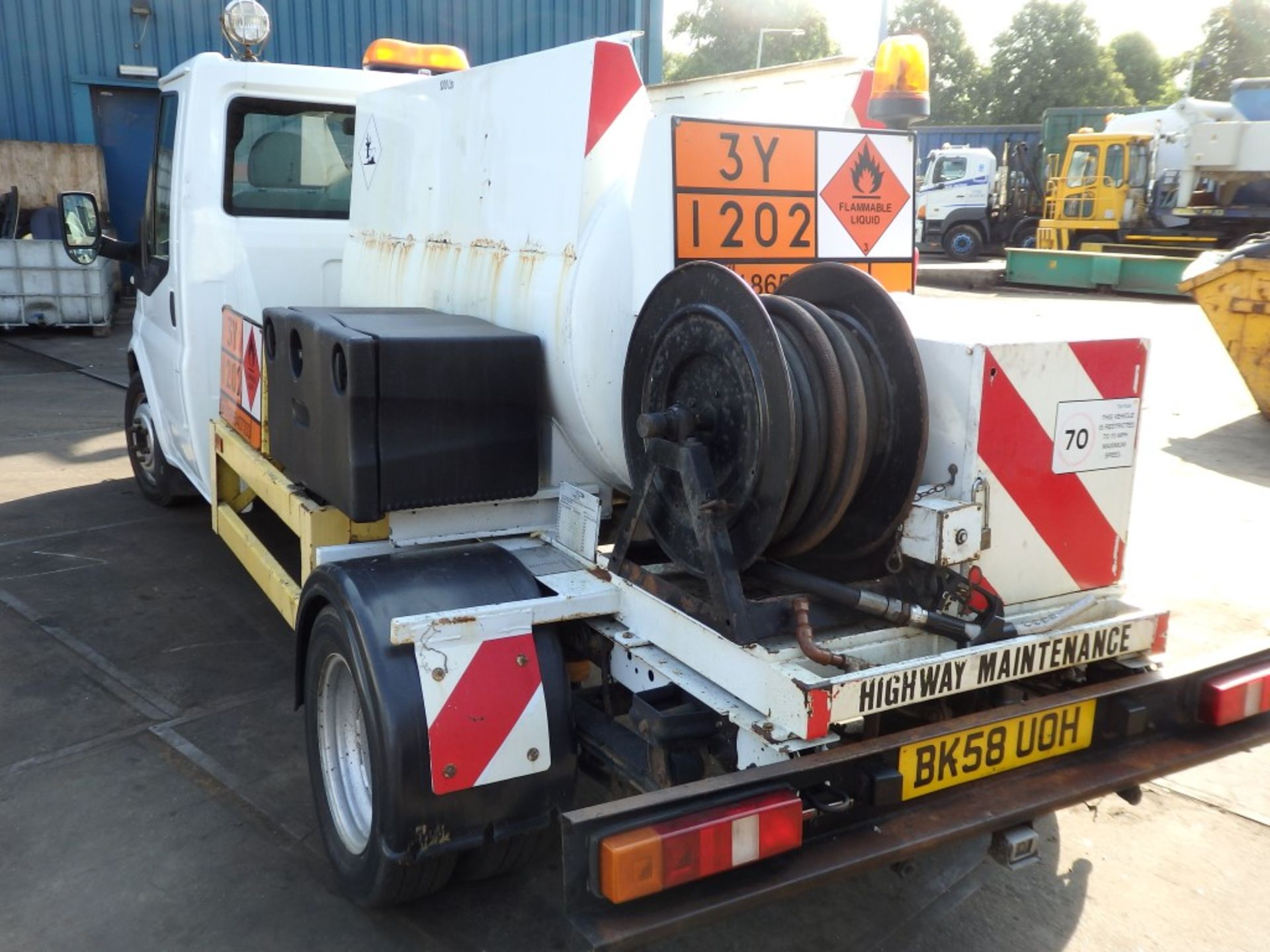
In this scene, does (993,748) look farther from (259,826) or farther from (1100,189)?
(1100,189)

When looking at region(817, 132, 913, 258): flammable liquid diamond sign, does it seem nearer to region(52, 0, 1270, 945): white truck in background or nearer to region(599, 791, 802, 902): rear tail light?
region(52, 0, 1270, 945): white truck in background

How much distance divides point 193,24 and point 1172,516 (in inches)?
557

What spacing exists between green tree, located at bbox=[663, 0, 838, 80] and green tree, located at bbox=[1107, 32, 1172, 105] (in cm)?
1400

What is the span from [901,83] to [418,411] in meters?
1.72

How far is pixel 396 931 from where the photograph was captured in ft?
9.50

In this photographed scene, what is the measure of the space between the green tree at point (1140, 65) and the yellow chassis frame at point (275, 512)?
192ft

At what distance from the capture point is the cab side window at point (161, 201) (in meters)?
5.23

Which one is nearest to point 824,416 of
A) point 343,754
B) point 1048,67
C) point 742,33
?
point 343,754

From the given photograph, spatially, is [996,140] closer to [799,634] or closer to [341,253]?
[341,253]

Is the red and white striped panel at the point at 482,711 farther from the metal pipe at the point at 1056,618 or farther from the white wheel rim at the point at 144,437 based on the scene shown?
the white wheel rim at the point at 144,437

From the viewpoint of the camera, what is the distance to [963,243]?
27469 mm

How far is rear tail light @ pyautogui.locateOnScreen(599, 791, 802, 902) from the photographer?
1.93m

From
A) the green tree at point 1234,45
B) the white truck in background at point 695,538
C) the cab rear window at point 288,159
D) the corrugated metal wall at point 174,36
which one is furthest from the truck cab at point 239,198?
the green tree at point 1234,45

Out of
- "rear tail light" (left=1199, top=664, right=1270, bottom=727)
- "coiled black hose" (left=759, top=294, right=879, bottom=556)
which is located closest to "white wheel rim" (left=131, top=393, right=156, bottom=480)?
"coiled black hose" (left=759, top=294, right=879, bottom=556)
